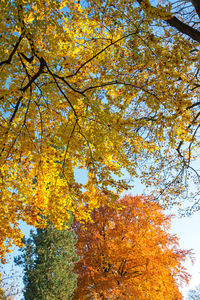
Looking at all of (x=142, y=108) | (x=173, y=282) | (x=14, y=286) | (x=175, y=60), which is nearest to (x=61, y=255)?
(x=14, y=286)

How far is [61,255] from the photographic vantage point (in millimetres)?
11680

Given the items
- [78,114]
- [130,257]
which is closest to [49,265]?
[130,257]

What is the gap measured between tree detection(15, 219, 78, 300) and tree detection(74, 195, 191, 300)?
62.9 inches

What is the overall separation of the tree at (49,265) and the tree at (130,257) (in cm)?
160

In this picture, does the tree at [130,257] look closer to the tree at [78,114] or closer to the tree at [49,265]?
the tree at [49,265]

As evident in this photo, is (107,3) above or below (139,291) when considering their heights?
above

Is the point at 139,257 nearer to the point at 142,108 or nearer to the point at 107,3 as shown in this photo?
the point at 142,108

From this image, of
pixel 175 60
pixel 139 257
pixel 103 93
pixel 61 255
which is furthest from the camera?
pixel 139 257

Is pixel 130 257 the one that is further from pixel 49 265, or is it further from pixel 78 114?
pixel 78 114

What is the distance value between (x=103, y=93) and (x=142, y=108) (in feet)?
9.29

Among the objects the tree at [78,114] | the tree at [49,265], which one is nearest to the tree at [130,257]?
the tree at [49,265]

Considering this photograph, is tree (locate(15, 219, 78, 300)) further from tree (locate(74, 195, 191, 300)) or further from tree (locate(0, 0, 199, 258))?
tree (locate(0, 0, 199, 258))

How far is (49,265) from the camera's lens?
11195 mm

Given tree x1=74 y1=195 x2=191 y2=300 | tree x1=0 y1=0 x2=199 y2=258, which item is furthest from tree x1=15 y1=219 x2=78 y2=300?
tree x1=0 y1=0 x2=199 y2=258
